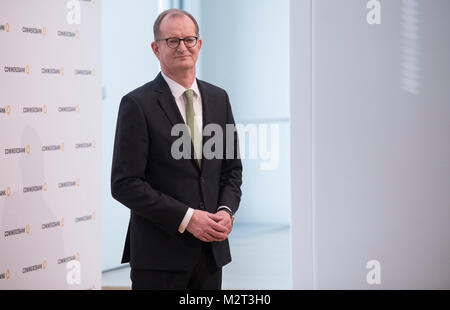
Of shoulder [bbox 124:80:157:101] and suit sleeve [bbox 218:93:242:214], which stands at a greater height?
shoulder [bbox 124:80:157:101]

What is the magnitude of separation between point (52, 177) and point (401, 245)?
7.06 ft

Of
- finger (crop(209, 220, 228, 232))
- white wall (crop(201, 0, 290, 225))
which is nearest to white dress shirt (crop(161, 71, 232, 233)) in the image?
finger (crop(209, 220, 228, 232))

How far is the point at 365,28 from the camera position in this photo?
3514mm

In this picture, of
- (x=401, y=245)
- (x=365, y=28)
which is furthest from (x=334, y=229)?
(x=365, y=28)

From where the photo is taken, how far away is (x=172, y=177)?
1.97 metres

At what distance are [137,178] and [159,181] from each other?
99mm

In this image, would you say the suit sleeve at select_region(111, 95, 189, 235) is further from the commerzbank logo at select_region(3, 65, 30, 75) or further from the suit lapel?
the commerzbank logo at select_region(3, 65, 30, 75)

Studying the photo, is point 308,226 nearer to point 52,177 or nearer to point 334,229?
point 334,229

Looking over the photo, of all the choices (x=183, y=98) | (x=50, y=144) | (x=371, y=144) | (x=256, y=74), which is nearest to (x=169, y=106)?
(x=183, y=98)

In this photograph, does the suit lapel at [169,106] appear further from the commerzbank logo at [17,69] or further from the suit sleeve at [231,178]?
the commerzbank logo at [17,69]

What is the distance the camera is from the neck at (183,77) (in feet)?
6.55

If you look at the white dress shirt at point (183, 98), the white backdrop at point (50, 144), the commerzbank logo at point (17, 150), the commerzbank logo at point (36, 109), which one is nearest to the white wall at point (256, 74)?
the white backdrop at point (50, 144)

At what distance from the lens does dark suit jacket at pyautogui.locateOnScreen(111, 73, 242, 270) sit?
1.90 m
